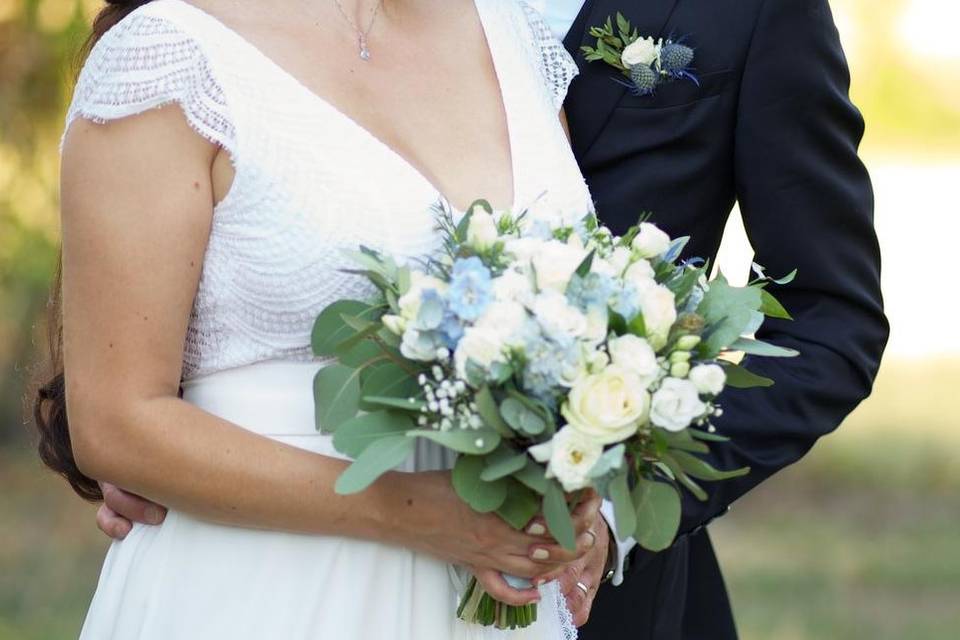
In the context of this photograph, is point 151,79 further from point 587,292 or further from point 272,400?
point 587,292

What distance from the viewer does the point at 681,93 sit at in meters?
3.21

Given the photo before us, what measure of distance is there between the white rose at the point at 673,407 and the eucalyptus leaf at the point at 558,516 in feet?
0.65

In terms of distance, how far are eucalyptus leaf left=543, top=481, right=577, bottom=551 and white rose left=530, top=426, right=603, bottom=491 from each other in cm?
8

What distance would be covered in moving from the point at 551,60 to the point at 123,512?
4.36 feet

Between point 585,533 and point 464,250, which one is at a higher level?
point 464,250

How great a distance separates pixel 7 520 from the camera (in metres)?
8.61

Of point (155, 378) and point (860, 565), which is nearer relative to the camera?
point (155, 378)

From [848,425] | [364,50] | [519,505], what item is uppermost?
[364,50]

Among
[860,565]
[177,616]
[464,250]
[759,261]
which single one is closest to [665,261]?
[464,250]

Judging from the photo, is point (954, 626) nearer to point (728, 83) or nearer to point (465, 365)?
point (728, 83)

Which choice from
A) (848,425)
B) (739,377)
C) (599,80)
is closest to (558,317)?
(739,377)

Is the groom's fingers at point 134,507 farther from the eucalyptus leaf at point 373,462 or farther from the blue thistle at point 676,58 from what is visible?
the blue thistle at point 676,58

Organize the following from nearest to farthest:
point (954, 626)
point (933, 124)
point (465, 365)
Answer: point (465, 365) < point (954, 626) < point (933, 124)

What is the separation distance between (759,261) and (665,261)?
24.7 inches
